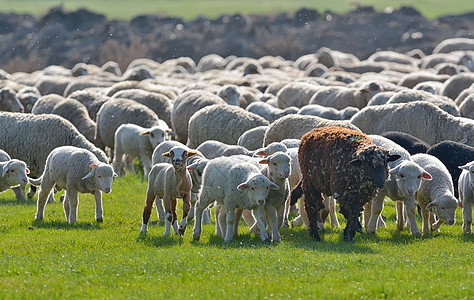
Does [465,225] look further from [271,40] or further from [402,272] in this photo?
[271,40]

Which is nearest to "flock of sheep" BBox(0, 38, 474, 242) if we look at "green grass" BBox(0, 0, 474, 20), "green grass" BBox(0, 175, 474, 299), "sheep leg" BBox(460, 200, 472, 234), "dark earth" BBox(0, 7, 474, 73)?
"sheep leg" BBox(460, 200, 472, 234)

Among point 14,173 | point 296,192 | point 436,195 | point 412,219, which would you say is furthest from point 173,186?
point 436,195

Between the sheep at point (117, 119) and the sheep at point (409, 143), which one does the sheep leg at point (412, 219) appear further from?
the sheep at point (117, 119)

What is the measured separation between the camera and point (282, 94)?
78.1ft

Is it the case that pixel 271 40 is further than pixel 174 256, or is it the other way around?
pixel 271 40

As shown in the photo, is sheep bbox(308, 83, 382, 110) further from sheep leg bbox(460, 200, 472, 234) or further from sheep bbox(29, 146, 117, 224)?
sheep bbox(29, 146, 117, 224)

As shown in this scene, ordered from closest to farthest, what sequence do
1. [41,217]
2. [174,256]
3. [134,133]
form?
[174,256], [41,217], [134,133]

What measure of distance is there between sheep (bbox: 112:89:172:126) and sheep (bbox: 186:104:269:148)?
3.32 m

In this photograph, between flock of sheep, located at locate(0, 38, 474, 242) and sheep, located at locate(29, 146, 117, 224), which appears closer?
flock of sheep, located at locate(0, 38, 474, 242)

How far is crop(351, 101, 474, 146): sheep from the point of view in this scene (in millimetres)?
16281

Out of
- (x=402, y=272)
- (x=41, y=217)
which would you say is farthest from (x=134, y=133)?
(x=402, y=272)

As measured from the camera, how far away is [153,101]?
21.9 m

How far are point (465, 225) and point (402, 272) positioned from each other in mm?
3326

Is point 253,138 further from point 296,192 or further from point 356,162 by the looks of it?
point 356,162
